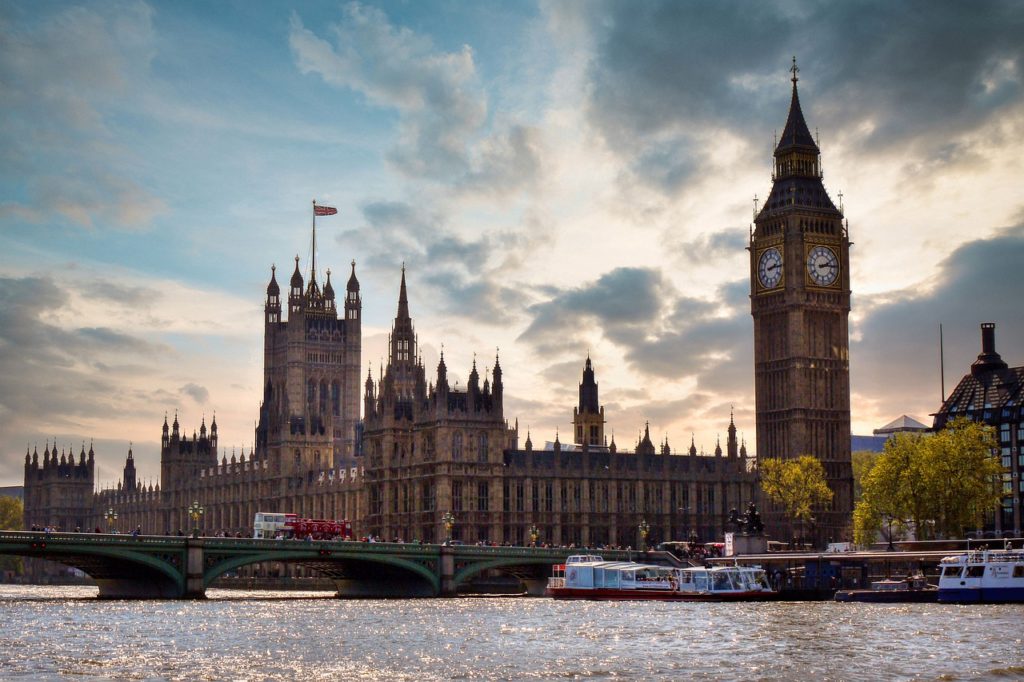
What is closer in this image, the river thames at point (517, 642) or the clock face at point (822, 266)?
the river thames at point (517, 642)

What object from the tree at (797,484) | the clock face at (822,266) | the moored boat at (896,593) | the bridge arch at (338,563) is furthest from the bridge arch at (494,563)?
the clock face at (822,266)

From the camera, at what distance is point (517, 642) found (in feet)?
277

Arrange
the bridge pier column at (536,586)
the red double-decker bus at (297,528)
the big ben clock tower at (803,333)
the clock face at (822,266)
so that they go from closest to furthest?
1. the bridge pier column at (536,586)
2. the red double-decker bus at (297,528)
3. the big ben clock tower at (803,333)
4. the clock face at (822,266)

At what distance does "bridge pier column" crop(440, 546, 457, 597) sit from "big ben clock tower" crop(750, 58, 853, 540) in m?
58.6

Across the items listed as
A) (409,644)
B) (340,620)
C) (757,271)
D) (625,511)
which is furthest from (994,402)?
(409,644)

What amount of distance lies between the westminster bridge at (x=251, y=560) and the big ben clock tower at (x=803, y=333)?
42840 millimetres

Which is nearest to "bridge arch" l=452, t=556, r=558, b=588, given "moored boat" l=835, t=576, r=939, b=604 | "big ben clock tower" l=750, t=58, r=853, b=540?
"moored boat" l=835, t=576, r=939, b=604

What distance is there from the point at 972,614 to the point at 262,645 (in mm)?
43972

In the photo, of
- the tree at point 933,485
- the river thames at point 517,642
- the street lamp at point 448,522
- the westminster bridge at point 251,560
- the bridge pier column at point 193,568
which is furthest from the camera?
the street lamp at point 448,522

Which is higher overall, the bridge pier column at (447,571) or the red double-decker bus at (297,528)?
the red double-decker bus at (297,528)

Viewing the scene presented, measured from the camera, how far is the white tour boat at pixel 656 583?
12656 centimetres

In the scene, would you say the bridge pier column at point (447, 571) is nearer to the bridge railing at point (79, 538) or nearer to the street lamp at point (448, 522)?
the bridge railing at point (79, 538)

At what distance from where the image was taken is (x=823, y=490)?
566ft

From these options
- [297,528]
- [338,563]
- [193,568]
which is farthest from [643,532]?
[193,568]
